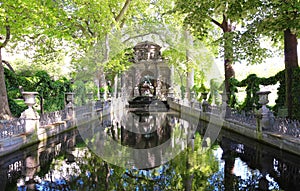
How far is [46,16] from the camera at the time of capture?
524 inches

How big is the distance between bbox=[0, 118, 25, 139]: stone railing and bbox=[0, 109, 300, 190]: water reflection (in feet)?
2.18

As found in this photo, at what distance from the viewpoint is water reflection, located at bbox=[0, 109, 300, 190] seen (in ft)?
19.2

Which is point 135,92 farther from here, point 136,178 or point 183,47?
point 136,178

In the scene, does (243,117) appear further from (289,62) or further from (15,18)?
(15,18)

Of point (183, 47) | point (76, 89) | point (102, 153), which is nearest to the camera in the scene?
point (102, 153)

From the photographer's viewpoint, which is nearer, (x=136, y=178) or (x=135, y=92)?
(x=136, y=178)

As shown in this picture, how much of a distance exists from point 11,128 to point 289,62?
971 centimetres

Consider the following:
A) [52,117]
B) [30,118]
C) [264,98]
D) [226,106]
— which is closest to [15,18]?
[52,117]

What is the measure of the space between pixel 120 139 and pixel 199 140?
2.92 meters

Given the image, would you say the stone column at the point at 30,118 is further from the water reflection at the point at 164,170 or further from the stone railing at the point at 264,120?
the stone railing at the point at 264,120

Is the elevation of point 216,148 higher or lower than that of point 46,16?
lower

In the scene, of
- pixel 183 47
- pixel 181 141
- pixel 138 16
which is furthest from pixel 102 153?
pixel 183 47

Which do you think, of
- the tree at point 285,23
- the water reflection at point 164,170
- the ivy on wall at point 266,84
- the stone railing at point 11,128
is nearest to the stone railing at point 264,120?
the water reflection at point 164,170

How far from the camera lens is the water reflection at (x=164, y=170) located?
19.2ft
